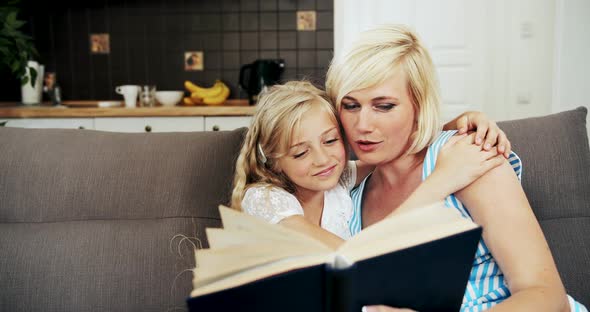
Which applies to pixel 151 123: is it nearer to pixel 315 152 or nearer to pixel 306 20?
pixel 306 20

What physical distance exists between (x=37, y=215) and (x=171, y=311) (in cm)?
43

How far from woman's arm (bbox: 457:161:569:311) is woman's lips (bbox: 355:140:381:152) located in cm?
22

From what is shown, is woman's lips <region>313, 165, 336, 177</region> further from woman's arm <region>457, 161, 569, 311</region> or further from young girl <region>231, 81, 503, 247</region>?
woman's arm <region>457, 161, 569, 311</region>

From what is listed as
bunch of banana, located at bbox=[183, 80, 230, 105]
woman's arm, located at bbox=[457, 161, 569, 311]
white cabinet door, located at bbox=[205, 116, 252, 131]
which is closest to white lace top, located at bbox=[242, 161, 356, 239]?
woman's arm, located at bbox=[457, 161, 569, 311]

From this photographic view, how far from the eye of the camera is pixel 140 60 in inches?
154

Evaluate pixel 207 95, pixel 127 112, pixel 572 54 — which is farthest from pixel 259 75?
pixel 572 54

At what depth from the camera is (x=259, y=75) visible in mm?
3480

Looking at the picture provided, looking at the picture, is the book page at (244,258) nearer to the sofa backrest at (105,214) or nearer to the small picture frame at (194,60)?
the sofa backrest at (105,214)

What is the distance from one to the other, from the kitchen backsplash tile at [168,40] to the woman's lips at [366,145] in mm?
2694

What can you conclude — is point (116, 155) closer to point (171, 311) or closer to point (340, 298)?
point (171, 311)

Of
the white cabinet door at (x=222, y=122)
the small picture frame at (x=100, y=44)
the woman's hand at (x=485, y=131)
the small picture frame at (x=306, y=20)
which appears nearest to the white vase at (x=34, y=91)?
the small picture frame at (x=100, y=44)

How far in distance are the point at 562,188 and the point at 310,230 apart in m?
0.69

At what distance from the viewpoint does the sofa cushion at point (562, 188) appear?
1.28 meters

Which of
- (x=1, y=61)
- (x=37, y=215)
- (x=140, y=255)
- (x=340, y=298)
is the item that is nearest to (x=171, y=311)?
(x=140, y=255)
